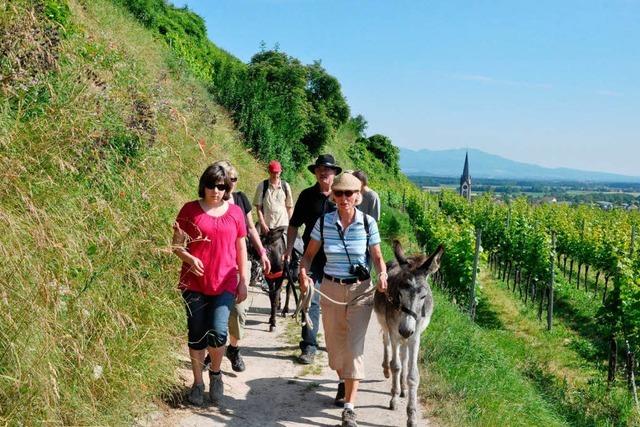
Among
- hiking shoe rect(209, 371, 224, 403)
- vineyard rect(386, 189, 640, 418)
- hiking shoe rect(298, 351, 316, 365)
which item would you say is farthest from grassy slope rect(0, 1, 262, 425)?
vineyard rect(386, 189, 640, 418)

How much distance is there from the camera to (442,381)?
5824 millimetres

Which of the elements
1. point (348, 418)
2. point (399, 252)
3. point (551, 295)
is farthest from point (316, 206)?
point (551, 295)

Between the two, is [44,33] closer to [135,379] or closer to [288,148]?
[135,379]

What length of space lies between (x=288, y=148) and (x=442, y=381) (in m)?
16.4

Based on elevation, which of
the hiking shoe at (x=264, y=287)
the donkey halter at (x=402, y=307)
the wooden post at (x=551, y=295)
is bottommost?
the wooden post at (x=551, y=295)

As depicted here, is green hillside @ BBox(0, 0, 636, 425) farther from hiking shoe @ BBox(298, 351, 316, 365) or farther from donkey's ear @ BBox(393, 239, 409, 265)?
donkey's ear @ BBox(393, 239, 409, 265)

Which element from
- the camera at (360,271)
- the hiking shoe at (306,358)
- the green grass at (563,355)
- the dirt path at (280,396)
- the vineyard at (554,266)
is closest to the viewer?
the dirt path at (280,396)

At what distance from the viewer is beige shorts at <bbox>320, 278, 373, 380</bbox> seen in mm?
4785

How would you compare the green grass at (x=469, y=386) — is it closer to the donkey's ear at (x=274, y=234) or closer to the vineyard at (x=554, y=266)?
the donkey's ear at (x=274, y=234)

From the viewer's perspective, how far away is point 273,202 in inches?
307

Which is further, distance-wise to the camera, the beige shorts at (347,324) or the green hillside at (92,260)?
the beige shorts at (347,324)

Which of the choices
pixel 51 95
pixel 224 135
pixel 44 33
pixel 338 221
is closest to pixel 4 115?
pixel 51 95

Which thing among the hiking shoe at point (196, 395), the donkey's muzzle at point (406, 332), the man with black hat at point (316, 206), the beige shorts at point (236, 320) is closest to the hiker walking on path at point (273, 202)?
the man with black hat at point (316, 206)

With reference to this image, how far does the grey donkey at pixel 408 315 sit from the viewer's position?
4.83 m
